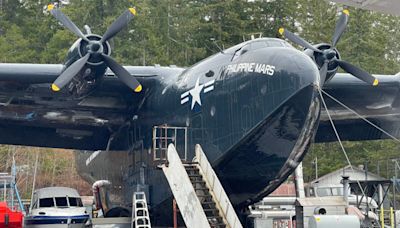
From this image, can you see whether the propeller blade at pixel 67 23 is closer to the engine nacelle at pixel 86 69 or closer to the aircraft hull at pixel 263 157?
Result: the engine nacelle at pixel 86 69

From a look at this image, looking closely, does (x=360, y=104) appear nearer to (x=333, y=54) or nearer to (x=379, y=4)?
(x=333, y=54)

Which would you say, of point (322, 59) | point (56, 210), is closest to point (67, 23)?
point (56, 210)

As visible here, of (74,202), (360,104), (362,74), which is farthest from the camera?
(74,202)

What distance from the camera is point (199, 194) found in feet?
52.7

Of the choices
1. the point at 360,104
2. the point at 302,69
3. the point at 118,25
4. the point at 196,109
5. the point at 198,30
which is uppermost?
the point at 198,30

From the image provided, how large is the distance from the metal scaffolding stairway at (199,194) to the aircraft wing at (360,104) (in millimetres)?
6150

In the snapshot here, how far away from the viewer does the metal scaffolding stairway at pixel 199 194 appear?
15.0 m

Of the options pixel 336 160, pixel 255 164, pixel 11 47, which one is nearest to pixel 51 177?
pixel 11 47

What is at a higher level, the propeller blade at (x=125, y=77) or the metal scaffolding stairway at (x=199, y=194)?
the propeller blade at (x=125, y=77)

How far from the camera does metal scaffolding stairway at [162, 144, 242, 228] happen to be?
15.0 metres

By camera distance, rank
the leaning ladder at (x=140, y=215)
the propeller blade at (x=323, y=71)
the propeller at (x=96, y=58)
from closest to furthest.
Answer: the leaning ladder at (x=140, y=215) → the propeller blade at (x=323, y=71) → the propeller at (x=96, y=58)

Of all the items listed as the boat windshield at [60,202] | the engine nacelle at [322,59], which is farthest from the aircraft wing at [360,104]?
the boat windshield at [60,202]

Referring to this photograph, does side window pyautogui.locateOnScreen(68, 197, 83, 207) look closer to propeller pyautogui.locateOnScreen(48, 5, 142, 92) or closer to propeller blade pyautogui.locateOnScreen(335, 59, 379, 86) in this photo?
propeller pyautogui.locateOnScreen(48, 5, 142, 92)

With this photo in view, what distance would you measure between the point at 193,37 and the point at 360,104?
3201 centimetres
